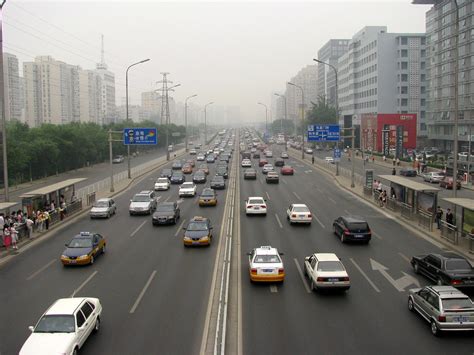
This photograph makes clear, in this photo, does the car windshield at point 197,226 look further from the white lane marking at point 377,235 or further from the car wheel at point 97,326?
the car wheel at point 97,326

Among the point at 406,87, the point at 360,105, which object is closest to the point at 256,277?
the point at 406,87

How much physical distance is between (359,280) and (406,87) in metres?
111

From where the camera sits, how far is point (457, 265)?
18.8m

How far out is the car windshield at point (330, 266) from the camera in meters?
18.5

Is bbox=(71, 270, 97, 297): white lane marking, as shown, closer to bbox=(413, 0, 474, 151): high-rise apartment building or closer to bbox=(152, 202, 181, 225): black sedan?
bbox=(152, 202, 181, 225): black sedan

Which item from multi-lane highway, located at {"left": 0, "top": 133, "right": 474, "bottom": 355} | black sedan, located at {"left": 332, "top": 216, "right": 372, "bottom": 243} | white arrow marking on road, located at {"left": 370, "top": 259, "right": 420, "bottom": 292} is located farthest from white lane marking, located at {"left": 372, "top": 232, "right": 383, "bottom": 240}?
white arrow marking on road, located at {"left": 370, "top": 259, "right": 420, "bottom": 292}

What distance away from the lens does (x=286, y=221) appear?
111ft

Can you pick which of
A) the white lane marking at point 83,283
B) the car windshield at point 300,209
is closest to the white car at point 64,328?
the white lane marking at point 83,283

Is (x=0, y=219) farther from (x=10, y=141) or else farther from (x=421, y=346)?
(x=10, y=141)

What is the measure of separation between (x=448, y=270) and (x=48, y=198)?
26747mm

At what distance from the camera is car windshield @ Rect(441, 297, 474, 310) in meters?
14.5

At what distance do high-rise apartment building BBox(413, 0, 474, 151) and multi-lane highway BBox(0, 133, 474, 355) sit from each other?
64.8 m

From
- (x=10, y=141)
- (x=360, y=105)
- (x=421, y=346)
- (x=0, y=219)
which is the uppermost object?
(x=360, y=105)

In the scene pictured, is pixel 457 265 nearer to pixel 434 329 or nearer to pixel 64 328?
pixel 434 329
